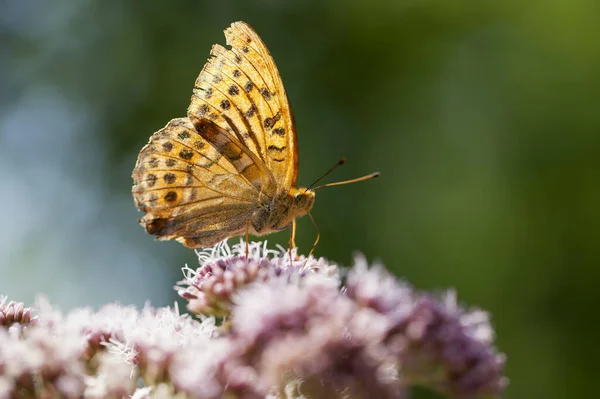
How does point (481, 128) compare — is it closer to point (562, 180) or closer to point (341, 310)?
point (562, 180)

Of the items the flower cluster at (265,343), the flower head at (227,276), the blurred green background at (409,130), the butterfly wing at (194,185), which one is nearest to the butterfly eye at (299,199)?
the butterfly wing at (194,185)

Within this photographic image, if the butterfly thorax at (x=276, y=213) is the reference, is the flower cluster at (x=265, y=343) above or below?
below

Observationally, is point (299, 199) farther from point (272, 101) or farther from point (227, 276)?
point (227, 276)

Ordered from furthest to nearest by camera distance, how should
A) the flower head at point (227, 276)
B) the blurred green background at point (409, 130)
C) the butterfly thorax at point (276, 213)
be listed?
the blurred green background at point (409, 130) → the butterfly thorax at point (276, 213) → the flower head at point (227, 276)

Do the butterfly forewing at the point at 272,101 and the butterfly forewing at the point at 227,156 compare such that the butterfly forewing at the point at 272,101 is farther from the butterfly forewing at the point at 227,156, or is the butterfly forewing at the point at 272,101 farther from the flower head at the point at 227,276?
the flower head at the point at 227,276

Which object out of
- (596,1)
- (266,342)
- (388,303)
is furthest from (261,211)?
(596,1)

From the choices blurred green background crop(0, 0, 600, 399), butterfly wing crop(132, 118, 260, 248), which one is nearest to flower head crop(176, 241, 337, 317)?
butterfly wing crop(132, 118, 260, 248)

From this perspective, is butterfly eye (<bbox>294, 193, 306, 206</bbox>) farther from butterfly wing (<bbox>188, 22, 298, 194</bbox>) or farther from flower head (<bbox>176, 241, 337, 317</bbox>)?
flower head (<bbox>176, 241, 337, 317</bbox>)
